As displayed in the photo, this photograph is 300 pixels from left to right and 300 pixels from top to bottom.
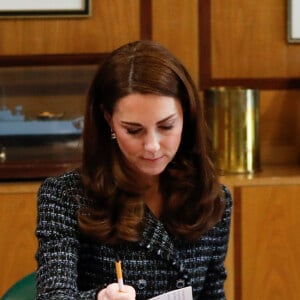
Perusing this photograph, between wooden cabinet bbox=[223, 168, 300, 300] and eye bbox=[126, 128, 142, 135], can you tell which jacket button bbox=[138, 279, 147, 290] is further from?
wooden cabinet bbox=[223, 168, 300, 300]

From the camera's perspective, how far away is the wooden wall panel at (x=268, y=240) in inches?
88.5

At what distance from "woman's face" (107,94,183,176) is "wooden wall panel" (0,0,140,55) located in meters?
1.11

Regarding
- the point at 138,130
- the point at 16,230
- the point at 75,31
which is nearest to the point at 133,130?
the point at 138,130

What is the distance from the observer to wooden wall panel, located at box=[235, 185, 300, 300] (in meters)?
2.25

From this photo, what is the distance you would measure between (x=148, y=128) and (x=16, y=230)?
0.99 meters

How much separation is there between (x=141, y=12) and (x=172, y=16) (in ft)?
0.37

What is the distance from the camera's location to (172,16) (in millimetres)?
2484

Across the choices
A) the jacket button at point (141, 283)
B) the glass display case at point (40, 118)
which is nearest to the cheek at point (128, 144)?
the jacket button at point (141, 283)

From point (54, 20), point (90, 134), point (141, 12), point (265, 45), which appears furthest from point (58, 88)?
point (90, 134)

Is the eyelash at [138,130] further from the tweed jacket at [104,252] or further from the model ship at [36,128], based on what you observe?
the model ship at [36,128]

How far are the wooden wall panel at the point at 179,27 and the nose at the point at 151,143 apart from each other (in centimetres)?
119

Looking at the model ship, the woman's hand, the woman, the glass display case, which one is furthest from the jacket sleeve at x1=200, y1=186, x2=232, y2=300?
the model ship

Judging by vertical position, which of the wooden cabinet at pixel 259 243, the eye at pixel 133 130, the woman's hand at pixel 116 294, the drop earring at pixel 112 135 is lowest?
the wooden cabinet at pixel 259 243

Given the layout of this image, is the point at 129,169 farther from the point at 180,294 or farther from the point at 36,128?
the point at 36,128
